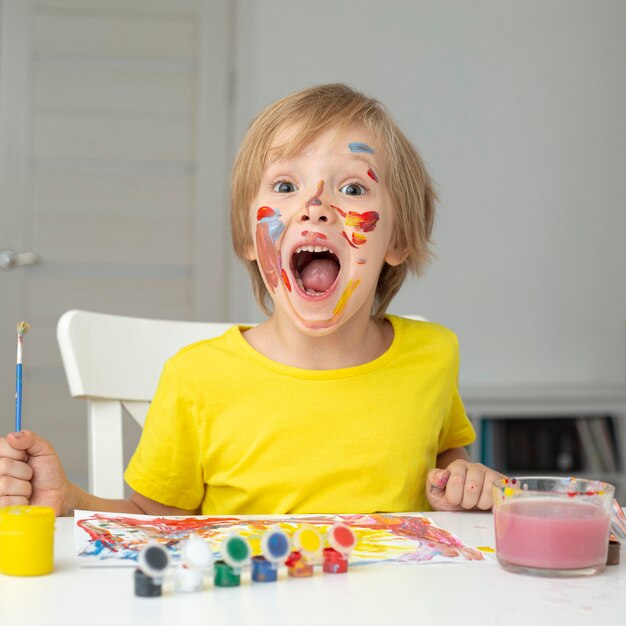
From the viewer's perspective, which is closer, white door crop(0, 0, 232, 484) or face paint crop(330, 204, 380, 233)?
face paint crop(330, 204, 380, 233)

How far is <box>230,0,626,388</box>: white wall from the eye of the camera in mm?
3789

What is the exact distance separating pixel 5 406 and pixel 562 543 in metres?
3.09

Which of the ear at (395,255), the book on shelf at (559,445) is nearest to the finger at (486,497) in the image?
the ear at (395,255)

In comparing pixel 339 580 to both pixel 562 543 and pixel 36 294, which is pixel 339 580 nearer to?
pixel 562 543

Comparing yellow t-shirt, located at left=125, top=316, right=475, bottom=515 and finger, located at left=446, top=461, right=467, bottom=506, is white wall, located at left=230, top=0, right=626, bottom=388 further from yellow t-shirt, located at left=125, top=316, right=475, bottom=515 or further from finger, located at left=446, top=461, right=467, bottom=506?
finger, located at left=446, top=461, right=467, bottom=506

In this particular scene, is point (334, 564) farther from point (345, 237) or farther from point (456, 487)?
point (345, 237)

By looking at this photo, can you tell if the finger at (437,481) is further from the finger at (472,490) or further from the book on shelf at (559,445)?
the book on shelf at (559,445)

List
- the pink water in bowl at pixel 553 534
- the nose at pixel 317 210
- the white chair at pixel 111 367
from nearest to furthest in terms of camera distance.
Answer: the pink water in bowl at pixel 553 534
the nose at pixel 317 210
the white chair at pixel 111 367

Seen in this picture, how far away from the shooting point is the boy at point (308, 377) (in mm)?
1168

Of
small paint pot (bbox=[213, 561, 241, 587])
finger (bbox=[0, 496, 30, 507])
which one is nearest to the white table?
small paint pot (bbox=[213, 561, 241, 587])

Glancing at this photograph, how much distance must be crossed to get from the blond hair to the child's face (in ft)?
0.06

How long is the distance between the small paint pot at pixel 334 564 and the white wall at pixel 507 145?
306cm

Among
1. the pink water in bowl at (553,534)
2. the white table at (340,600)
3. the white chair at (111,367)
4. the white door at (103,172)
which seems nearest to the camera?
the white table at (340,600)

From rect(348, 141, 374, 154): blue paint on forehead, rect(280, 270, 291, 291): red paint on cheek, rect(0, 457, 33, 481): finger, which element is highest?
rect(348, 141, 374, 154): blue paint on forehead
